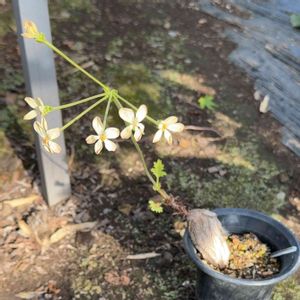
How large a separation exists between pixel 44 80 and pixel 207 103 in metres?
1.36

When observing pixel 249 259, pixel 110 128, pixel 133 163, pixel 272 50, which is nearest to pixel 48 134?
pixel 110 128

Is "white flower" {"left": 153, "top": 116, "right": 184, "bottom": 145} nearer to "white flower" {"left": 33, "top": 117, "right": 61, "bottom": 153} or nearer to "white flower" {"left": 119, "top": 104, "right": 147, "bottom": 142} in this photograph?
"white flower" {"left": 119, "top": 104, "right": 147, "bottom": 142}

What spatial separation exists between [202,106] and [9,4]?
1593 mm

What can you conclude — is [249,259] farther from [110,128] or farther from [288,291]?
[110,128]

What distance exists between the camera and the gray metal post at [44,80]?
2027 mm

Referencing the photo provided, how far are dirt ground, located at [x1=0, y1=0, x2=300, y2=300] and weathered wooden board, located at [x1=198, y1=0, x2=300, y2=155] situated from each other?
10 cm

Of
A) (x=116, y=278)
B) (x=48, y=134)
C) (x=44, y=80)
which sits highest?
(x=48, y=134)

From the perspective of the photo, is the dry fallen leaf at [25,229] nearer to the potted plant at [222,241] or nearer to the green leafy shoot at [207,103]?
the potted plant at [222,241]

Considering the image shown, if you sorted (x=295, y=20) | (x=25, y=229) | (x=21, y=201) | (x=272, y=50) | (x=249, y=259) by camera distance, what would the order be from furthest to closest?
(x=295, y=20) < (x=272, y=50) < (x=21, y=201) < (x=25, y=229) < (x=249, y=259)

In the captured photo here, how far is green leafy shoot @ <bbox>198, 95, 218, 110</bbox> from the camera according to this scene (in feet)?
10.8

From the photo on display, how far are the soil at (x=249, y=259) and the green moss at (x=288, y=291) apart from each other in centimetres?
30

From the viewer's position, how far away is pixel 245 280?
1.92 meters

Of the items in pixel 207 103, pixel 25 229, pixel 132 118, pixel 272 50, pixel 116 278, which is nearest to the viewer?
pixel 132 118

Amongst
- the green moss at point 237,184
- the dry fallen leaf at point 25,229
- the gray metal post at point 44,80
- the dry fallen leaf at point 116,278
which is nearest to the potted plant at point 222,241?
the gray metal post at point 44,80
